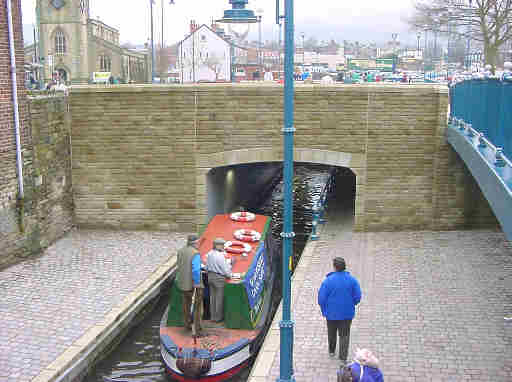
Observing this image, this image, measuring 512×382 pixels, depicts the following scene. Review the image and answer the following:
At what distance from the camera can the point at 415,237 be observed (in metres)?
16.8

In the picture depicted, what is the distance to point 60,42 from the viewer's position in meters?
69.1

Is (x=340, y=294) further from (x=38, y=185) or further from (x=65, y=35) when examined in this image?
(x=65, y=35)

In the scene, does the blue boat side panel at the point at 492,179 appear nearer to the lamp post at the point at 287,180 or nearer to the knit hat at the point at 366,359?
the knit hat at the point at 366,359

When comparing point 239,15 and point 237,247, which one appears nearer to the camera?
point 237,247

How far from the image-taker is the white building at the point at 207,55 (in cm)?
5962

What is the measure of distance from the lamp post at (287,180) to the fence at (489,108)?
138 inches

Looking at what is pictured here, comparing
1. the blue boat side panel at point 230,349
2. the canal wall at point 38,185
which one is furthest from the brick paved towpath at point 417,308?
the canal wall at point 38,185

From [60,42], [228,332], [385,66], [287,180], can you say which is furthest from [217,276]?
[60,42]

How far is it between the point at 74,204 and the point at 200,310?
8979 mm

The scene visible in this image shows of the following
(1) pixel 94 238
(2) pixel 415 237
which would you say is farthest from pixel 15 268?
(2) pixel 415 237

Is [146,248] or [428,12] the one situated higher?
[428,12]

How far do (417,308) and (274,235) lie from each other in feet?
29.4

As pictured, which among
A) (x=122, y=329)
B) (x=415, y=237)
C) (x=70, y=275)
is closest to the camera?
(x=122, y=329)

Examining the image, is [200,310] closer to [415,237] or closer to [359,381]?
[359,381]
